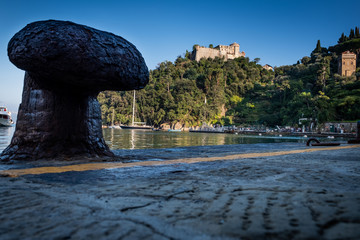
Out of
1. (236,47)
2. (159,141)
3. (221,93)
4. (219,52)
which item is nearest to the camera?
(159,141)

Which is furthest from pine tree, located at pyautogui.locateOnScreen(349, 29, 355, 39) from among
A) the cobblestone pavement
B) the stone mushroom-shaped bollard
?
the cobblestone pavement

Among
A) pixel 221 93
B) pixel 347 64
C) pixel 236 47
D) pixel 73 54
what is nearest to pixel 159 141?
pixel 73 54

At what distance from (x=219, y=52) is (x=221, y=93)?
963 inches

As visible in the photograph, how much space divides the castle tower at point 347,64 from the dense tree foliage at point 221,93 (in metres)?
2.47

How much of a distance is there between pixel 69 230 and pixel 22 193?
2.40 feet

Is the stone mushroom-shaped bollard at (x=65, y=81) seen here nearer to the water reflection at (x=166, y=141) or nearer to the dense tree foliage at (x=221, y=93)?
the water reflection at (x=166, y=141)

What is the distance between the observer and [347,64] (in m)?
52.0

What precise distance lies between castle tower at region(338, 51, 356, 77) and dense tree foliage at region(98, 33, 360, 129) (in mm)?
2472

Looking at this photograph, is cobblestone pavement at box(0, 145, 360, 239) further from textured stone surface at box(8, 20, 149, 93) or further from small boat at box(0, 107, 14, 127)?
small boat at box(0, 107, 14, 127)

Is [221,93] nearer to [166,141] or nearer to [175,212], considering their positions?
[166,141]

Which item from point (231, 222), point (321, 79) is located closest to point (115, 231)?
point (231, 222)

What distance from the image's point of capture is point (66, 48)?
2.28 meters

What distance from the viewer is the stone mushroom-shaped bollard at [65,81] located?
7.55ft

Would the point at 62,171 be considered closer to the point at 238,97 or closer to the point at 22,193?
the point at 22,193
